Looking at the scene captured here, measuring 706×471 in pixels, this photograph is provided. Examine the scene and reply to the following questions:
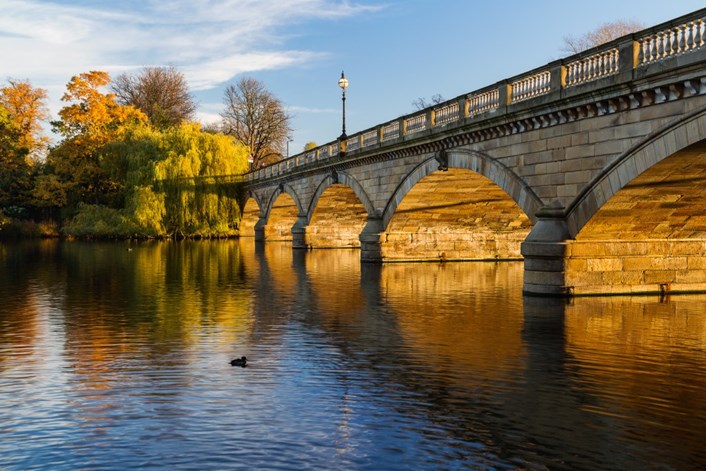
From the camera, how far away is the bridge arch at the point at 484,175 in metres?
18.8

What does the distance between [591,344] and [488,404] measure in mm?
4514

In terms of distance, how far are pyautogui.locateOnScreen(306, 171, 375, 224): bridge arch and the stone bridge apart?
12.3 feet

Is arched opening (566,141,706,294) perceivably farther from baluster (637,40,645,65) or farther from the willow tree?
the willow tree

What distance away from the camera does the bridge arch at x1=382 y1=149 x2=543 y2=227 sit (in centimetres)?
1884

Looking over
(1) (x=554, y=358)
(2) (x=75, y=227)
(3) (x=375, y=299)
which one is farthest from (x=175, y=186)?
(1) (x=554, y=358)

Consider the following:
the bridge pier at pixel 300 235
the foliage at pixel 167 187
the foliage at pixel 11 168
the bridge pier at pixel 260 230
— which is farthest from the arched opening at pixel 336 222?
the foliage at pixel 11 168

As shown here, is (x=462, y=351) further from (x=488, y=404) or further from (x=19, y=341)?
(x=19, y=341)

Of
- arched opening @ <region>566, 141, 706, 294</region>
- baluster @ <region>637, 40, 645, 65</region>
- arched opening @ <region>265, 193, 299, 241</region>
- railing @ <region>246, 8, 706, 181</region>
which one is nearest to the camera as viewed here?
railing @ <region>246, 8, 706, 181</region>

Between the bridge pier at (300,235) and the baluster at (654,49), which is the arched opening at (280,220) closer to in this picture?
the bridge pier at (300,235)

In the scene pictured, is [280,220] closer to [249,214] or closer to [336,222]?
[249,214]

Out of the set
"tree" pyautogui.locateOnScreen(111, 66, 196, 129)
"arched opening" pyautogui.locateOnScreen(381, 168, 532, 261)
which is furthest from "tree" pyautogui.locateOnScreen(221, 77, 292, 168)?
"arched opening" pyautogui.locateOnScreen(381, 168, 532, 261)

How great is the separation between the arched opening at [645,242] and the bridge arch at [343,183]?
47.0 ft

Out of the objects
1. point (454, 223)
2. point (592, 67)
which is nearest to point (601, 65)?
point (592, 67)

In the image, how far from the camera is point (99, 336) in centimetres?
1245
